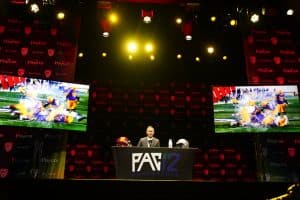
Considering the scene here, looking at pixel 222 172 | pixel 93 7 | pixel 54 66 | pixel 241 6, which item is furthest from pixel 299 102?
pixel 54 66

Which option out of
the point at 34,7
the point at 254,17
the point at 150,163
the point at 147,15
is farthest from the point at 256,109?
the point at 34,7

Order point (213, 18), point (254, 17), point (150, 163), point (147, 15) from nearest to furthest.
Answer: point (150, 163) → point (254, 17) → point (147, 15) → point (213, 18)

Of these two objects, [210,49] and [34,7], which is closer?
[34,7]

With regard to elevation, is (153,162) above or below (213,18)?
below

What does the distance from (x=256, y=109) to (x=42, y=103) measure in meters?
4.25

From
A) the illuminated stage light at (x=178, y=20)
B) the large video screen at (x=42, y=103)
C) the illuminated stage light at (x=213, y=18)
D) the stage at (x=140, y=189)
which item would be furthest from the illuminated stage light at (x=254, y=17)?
the stage at (x=140, y=189)

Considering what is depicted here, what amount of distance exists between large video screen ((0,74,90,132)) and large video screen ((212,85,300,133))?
2.79 meters

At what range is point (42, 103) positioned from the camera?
6.47m

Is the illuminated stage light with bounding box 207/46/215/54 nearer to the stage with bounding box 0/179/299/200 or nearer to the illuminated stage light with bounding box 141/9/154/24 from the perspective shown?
the illuminated stage light with bounding box 141/9/154/24

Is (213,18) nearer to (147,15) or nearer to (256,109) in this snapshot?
(147,15)

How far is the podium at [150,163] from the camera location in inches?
193

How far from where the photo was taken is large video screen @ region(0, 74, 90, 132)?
623 centimetres

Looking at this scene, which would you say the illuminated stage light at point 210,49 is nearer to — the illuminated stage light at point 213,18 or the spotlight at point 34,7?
the illuminated stage light at point 213,18

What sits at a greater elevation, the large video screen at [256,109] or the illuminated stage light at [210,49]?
the illuminated stage light at [210,49]
